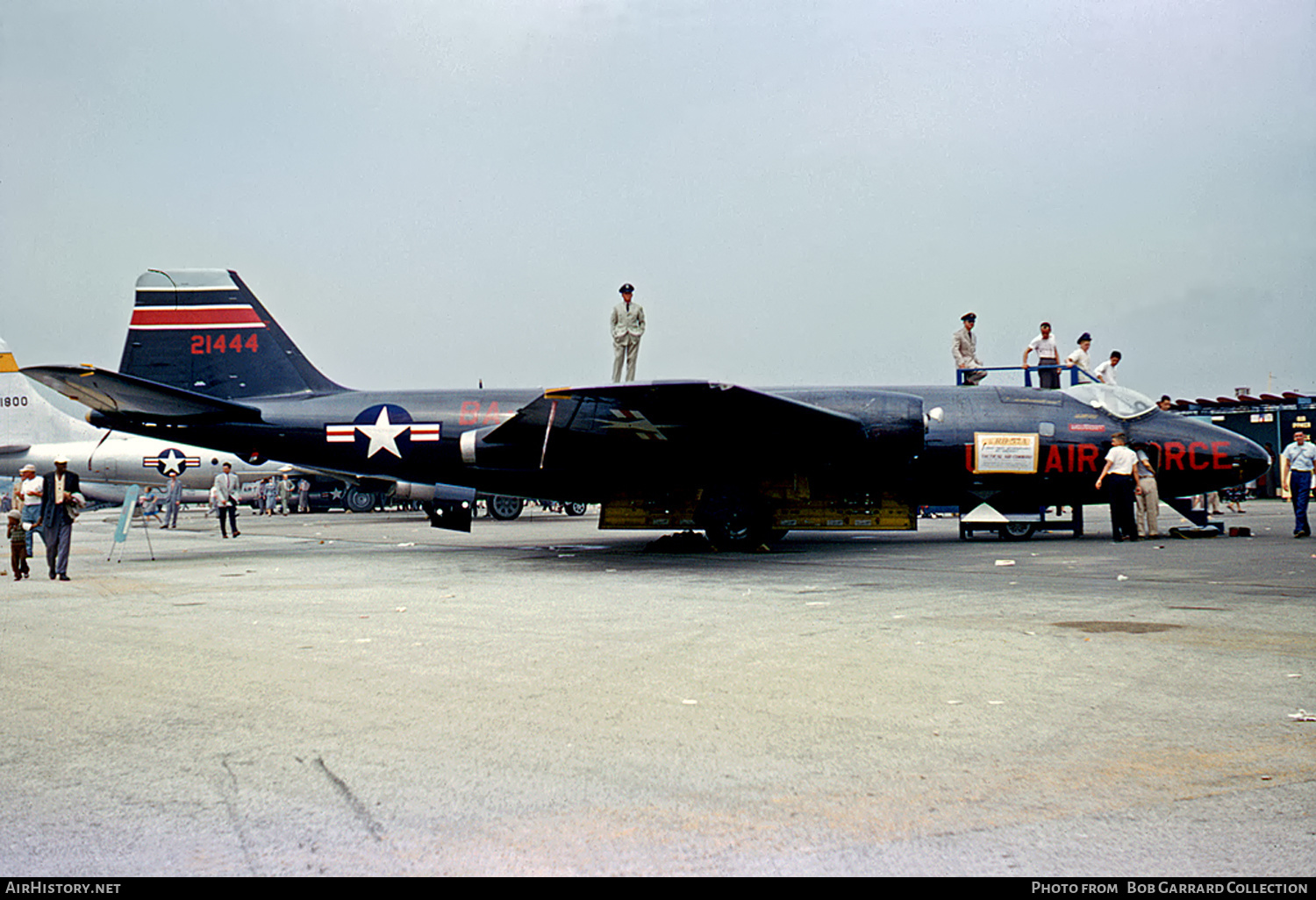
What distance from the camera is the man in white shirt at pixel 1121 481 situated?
1401 centimetres

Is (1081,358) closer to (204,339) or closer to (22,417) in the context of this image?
(204,339)

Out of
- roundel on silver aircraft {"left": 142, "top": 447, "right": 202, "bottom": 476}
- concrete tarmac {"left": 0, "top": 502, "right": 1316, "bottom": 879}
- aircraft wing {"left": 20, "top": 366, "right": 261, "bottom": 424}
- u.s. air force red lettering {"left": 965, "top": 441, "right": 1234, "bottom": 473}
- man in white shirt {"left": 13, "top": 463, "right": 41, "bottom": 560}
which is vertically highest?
aircraft wing {"left": 20, "top": 366, "right": 261, "bottom": 424}


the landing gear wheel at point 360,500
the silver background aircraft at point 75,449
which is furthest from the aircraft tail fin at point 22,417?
the landing gear wheel at point 360,500

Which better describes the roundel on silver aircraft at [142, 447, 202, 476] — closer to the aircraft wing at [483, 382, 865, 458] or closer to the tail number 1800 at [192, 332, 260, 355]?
the tail number 1800 at [192, 332, 260, 355]

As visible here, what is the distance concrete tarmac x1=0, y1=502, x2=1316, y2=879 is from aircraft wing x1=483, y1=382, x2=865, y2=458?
3.43m

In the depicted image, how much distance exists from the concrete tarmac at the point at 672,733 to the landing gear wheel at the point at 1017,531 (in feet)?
20.7

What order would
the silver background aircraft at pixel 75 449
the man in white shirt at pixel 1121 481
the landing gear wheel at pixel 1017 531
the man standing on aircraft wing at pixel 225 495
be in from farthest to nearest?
the silver background aircraft at pixel 75 449, the man standing on aircraft wing at pixel 225 495, the landing gear wheel at pixel 1017 531, the man in white shirt at pixel 1121 481

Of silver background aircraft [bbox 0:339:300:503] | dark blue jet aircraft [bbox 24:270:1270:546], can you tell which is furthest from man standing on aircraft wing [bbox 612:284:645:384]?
silver background aircraft [bbox 0:339:300:503]

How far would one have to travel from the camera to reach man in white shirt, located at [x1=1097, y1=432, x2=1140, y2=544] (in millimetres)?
14008

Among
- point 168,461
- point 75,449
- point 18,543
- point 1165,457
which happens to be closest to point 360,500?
point 168,461

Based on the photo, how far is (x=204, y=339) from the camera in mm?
15648

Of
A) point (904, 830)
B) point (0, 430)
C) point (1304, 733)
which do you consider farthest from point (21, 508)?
point (0, 430)

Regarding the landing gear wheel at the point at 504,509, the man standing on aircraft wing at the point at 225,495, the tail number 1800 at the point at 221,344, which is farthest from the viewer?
the landing gear wheel at the point at 504,509

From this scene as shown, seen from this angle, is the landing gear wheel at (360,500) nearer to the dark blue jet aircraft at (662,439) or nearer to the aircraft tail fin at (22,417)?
the aircraft tail fin at (22,417)
